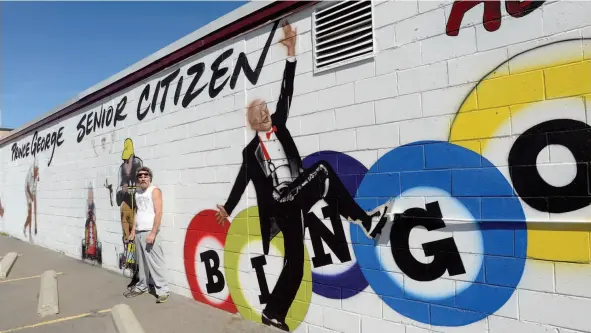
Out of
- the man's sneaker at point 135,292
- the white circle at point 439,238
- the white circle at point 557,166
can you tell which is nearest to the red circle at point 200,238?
the man's sneaker at point 135,292

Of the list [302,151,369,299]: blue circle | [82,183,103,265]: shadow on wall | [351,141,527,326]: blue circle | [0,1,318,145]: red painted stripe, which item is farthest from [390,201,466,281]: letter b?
[82,183,103,265]: shadow on wall

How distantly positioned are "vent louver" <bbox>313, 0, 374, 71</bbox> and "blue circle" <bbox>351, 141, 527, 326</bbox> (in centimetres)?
101

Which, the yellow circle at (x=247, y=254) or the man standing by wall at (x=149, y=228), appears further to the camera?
the man standing by wall at (x=149, y=228)

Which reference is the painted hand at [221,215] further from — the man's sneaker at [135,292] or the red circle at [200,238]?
the man's sneaker at [135,292]

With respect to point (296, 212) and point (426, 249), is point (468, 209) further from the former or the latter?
point (296, 212)

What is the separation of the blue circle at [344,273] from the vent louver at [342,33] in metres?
0.87

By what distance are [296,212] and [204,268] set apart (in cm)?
189

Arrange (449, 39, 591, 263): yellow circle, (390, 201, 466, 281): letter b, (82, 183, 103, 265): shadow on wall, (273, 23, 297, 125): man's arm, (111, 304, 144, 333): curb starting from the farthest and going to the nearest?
(82, 183, 103, 265): shadow on wall → (111, 304, 144, 333): curb → (273, 23, 297, 125): man's arm → (390, 201, 466, 281): letter b → (449, 39, 591, 263): yellow circle

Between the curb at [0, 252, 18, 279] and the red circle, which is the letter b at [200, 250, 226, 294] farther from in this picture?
the curb at [0, 252, 18, 279]

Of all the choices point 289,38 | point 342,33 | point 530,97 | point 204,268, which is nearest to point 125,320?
point 204,268

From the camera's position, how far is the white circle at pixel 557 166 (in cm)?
259

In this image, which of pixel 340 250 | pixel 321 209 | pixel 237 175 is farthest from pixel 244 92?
pixel 340 250

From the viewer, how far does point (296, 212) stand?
4250 mm

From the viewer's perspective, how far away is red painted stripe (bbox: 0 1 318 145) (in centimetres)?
441
